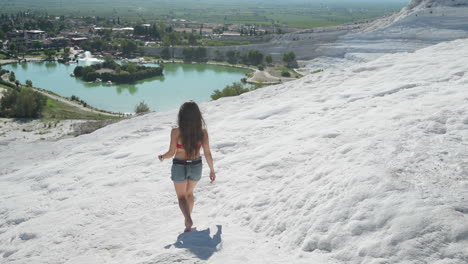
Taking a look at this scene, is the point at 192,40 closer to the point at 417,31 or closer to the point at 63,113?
the point at 417,31

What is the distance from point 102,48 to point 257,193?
83.5 m

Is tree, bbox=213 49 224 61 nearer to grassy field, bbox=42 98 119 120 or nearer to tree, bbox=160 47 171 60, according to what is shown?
tree, bbox=160 47 171 60

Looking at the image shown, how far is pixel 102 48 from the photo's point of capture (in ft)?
270

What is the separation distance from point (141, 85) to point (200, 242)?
52.1m

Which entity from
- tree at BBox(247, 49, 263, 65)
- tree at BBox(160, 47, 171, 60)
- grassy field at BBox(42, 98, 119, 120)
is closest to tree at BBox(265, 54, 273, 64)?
tree at BBox(247, 49, 263, 65)

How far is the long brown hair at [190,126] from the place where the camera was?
4434 mm

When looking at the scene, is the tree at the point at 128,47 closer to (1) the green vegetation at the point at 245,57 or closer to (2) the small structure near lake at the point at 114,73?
(1) the green vegetation at the point at 245,57

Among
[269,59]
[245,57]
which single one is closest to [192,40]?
Answer: [245,57]

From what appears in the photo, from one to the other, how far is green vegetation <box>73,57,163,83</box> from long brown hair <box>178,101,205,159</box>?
53.2 metres

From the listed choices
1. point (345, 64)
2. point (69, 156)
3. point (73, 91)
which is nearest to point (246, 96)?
point (69, 156)

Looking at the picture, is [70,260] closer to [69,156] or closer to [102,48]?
[69,156]

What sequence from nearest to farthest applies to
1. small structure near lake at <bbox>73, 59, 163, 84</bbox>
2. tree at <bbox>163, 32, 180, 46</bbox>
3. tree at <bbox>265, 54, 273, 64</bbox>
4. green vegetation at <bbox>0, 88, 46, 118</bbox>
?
green vegetation at <bbox>0, 88, 46, 118</bbox>, small structure near lake at <bbox>73, 59, 163, 84</bbox>, tree at <bbox>265, 54, 273, 64</bbox>, tree at <bbox>163, 32, 180, 46</bbox>

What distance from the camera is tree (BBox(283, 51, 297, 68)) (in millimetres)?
63744

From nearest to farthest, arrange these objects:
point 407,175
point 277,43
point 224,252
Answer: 1. point 224,252
2. point 407,175
3. point 277,43
